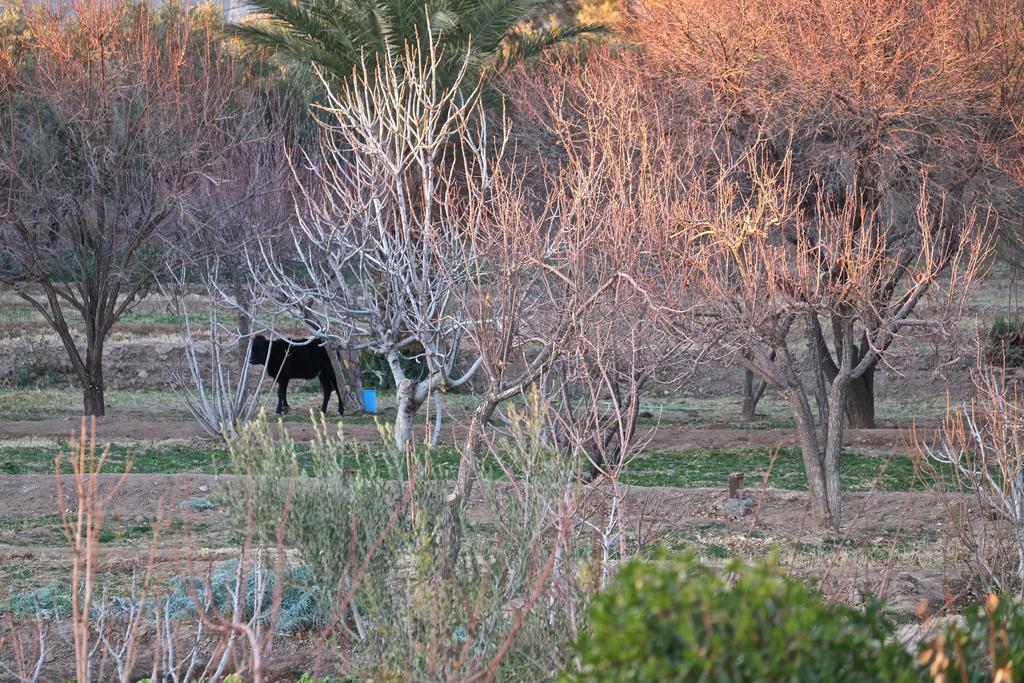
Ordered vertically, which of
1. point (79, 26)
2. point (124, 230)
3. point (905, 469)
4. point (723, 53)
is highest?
point (79, 26)

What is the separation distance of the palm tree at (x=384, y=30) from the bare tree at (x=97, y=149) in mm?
1435

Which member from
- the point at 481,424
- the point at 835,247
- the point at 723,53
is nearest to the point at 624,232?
the point at 835,247

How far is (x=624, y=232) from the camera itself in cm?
930

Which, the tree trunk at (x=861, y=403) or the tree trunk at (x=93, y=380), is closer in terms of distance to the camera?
the tree trunk at (x=93, y=380)

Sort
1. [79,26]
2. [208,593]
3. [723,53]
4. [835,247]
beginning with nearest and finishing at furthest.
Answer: [208,593], [835,247], [723,53], [79,26]

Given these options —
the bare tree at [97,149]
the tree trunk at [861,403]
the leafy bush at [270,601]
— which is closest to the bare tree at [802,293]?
the leafy bush at [270,601]

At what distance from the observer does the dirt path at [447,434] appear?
1677 centimetres

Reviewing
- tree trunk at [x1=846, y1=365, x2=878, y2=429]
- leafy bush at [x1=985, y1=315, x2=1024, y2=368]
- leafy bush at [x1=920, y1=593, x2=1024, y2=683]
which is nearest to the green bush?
leafy bush at [x1=920, y1=593, x2=1024, y2=683]

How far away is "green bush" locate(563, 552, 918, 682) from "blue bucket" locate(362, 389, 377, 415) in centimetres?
1774

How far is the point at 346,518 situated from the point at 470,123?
15.1m

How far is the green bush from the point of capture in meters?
2.58

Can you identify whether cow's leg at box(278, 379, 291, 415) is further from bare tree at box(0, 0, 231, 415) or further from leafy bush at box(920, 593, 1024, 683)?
leafy bush at box(920, 593, 1024, 683)

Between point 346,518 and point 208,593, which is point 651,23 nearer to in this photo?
point 346,518

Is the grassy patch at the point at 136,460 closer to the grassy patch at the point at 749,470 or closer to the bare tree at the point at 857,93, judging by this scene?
A: the grassy patch at the point at 749,470
